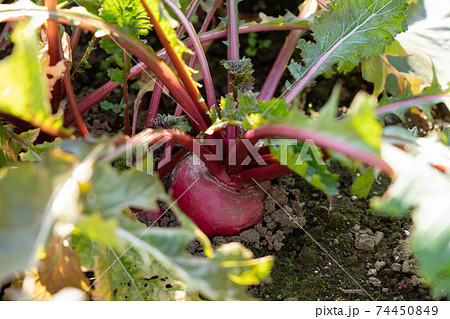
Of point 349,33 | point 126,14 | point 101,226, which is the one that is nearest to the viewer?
point 101,226

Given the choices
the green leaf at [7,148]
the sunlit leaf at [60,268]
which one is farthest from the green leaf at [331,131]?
the green leaf at [7,148]

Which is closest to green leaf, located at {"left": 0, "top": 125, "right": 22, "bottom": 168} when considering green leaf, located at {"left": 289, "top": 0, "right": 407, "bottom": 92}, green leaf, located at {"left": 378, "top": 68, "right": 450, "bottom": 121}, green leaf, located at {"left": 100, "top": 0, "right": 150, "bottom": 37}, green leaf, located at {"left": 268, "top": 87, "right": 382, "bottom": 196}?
green leaf, located at {"left": 100, "top": 0, "right": 150, "bottom": 37}

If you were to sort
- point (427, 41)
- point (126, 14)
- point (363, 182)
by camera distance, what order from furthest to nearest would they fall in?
1. point (427, 41)
2. point (126, 14)
3. point (363, 182)

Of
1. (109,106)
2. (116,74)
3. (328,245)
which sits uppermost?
(116,74)

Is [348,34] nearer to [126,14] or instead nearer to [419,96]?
[419,96]

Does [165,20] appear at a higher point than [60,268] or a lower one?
higher

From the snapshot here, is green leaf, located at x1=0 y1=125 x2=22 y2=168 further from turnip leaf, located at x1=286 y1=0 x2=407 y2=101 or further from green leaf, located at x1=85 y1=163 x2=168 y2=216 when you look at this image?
turnip leaf, located at x1=286 y1=0 x2=407 y2=101

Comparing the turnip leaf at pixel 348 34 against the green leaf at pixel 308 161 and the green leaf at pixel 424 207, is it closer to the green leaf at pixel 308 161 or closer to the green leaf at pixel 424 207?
the green leaf at pixel 308 161

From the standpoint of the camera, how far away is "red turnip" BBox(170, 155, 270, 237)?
112 centimetres

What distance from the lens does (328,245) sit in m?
1.19

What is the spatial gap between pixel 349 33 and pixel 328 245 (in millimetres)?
586

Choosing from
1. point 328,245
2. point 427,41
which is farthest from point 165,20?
point 427,41

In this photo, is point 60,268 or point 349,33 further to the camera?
point 349,33
